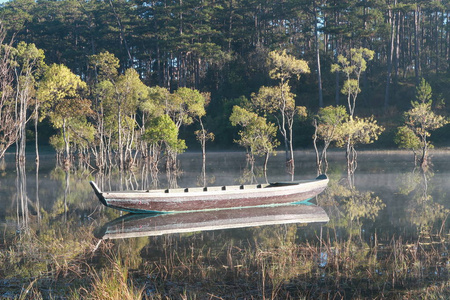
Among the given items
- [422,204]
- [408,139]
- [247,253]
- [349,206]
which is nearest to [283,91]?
[408,139]

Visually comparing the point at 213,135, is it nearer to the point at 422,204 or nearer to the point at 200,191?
the point at 200,191

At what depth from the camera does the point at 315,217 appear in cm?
1977

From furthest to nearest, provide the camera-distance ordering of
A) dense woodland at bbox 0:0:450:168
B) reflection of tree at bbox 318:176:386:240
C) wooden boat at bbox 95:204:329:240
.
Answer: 1. dense woodland at bbox 0:0:450:168
2. reflection of tree at bbox 318:176:386:240
3. wooden boat at bbox 95:204:329:240

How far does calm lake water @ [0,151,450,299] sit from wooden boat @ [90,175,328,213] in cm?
99

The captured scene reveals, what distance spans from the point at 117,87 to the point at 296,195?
78.6ft

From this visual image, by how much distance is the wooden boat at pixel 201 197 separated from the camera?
20.1 metres

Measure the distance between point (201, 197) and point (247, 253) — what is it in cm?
824

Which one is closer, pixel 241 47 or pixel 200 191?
pixel 200 191

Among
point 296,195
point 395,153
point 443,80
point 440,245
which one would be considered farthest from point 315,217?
point 443,80

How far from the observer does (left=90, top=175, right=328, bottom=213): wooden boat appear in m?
20.1

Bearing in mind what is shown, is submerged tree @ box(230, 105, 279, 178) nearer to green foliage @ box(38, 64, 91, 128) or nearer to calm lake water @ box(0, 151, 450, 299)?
green foliage @ box(38, 64, 91, 128)

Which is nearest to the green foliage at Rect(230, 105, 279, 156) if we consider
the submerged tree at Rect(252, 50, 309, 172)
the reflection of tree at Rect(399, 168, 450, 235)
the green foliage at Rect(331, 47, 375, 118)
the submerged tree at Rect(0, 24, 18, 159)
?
the submerged tree at Rect(252, 50, 309, 172)

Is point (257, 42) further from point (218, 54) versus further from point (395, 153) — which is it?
point (395, 153)

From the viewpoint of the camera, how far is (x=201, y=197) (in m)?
21.5
